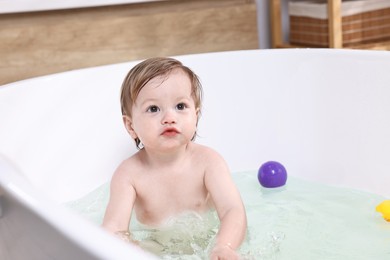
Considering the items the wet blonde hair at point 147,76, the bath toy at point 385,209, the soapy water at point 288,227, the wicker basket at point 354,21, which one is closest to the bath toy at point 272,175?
the soapy water at point 288,227

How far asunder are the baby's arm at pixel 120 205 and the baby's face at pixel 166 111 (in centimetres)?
11

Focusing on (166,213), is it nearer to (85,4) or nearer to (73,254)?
(73,254)

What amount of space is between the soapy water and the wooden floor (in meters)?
0.70

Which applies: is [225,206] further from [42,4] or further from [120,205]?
[42,4]

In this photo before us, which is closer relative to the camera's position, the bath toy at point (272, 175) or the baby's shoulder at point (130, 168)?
the baby's shoulder at point (130, 168)

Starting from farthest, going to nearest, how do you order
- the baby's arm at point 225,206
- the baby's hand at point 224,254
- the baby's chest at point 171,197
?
1. the baby's chest at point 171,197
2. the baby's arm at point 225,206
3. the baby's hand at point 224,254

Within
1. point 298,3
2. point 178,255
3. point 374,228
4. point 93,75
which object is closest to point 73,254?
Answer: point 178,255

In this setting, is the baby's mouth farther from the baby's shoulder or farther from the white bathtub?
the white bathtub

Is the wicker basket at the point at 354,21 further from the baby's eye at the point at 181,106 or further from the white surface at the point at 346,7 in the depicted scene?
the baby's eye at the point at 181,106

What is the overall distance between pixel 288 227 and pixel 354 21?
1261mm

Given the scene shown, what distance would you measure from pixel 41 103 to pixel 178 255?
1.92ft

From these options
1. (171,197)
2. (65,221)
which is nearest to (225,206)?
(171,197)

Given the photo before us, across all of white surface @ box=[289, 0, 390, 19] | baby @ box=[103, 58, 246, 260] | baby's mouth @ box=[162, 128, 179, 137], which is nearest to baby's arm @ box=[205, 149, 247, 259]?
baby @ box=[103, 58, 246, 260]

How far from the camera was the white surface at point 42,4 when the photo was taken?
6.49 feet
